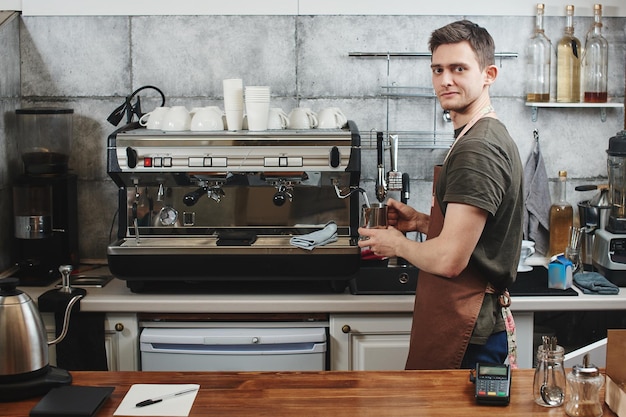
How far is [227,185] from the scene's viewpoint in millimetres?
3463

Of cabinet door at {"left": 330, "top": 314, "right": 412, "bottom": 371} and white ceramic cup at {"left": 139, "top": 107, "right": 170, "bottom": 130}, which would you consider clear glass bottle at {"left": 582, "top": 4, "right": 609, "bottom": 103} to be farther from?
white ceramic cup at {"left": 139, "top": 107, "right": 170, "bottom": 130}

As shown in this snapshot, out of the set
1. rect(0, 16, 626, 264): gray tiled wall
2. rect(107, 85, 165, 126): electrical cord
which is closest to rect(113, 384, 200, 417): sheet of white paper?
rect(107, 85, 165, 126): electrical cord

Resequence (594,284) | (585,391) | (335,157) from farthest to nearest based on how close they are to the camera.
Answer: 1. (594,284)
2. (335,157)
3. (585,391)

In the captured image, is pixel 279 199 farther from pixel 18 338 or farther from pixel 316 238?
pixel 18 338

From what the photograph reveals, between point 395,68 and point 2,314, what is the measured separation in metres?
2.26

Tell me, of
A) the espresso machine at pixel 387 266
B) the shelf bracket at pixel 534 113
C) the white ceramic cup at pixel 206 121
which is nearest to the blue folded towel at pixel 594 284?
the espresso machine at pixel 387 266

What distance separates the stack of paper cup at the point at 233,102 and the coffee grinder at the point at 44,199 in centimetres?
80

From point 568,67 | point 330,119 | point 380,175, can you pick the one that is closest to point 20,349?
point 330,119

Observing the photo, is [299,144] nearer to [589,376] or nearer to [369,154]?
[369,154]

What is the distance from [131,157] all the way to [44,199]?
1.87 ft

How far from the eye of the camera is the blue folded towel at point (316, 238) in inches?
130

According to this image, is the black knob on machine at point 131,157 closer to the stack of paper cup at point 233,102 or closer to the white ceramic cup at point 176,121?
the white ceramic cup at point 176,121

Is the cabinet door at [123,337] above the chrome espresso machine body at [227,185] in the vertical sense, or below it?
below

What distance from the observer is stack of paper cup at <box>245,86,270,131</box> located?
132 inches
